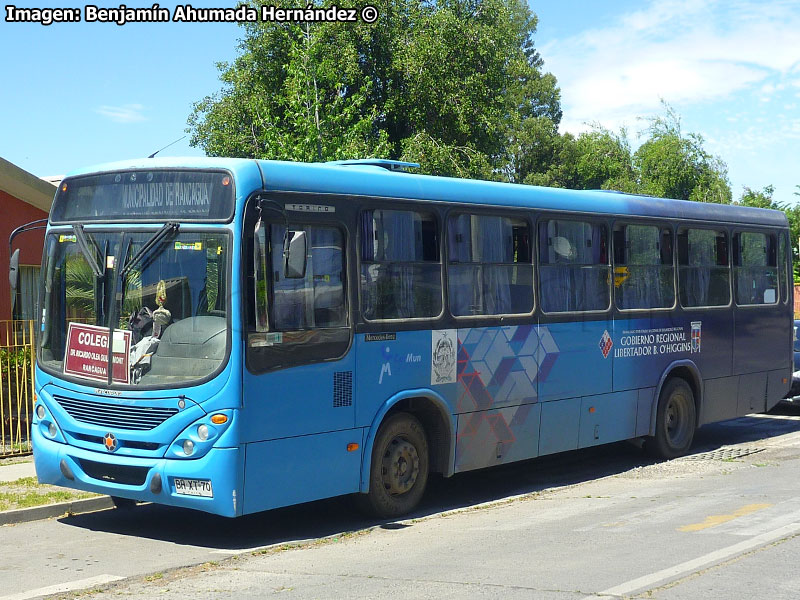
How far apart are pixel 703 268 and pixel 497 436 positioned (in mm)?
5066

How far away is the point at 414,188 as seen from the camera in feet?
33.2

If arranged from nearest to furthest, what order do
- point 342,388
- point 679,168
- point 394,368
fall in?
point 342,388 → point 394,368 → point 679,168

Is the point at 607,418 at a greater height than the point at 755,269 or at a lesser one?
lesser

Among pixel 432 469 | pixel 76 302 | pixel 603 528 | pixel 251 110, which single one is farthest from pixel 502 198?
pixel 251 110

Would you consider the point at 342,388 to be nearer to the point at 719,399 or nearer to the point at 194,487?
the point at 194,487

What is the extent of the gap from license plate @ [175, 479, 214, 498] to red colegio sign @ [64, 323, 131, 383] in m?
0.98

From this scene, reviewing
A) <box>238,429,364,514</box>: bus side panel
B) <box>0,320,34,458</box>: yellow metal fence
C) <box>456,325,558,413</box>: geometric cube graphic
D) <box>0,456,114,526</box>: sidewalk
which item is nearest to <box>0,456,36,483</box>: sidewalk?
<box>0,320,34,458</box>: yellow metal fence

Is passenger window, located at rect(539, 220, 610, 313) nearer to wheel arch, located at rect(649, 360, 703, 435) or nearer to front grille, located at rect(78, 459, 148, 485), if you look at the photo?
wheel arch, located at rect(649, 360, 703, 435)

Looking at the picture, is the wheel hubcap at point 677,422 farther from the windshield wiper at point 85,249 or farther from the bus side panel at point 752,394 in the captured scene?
the windshield wiper at point 85,249

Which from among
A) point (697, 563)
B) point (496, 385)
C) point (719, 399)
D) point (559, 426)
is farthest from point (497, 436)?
point (719, 399)

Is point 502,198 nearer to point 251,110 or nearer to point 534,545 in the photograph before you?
point 534,545

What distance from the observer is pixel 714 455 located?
14.2 metres

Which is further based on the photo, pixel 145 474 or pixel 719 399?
pixel 719 399

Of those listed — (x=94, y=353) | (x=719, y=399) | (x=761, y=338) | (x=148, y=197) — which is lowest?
(x=719, y=399)
